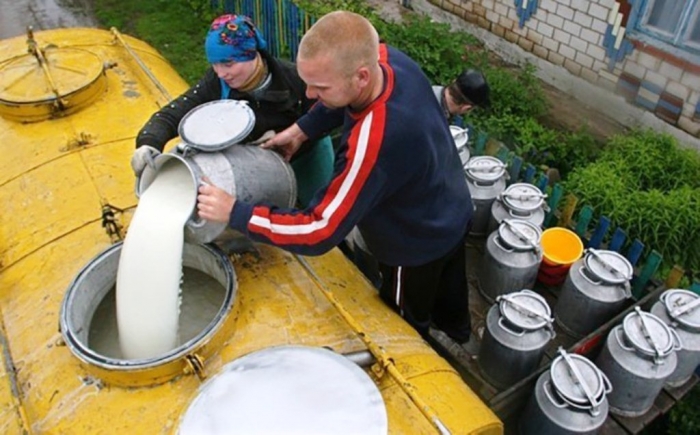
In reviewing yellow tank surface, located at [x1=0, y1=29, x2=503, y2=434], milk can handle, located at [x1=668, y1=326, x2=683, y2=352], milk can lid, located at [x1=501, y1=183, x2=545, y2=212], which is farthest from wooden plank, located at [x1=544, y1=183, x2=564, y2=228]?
yellow tank surface, located at [x1=0, y1=29, x2=503, y2=434]

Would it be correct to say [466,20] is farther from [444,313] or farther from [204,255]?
[204,255]

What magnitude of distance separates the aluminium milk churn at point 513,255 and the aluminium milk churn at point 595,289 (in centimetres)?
24

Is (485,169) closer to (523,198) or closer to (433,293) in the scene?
(523,198)

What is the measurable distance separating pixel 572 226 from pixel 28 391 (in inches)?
144

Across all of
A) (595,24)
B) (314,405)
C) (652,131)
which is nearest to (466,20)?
(595,24)

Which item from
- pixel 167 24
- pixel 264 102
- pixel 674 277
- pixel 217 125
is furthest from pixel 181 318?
pixel 167 24

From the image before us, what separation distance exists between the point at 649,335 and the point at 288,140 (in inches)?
83.3

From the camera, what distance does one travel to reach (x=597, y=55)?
20.7 feet

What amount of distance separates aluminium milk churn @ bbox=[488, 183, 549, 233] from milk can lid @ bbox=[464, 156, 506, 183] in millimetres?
150

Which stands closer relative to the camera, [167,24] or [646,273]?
[646,273]

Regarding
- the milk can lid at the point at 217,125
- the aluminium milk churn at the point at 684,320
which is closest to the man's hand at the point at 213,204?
the milk can lid at the point at 217,125

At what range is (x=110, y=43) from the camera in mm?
4258

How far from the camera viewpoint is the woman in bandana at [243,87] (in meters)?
2.67

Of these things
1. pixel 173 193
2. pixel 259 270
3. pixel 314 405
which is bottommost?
pixel 259 270
